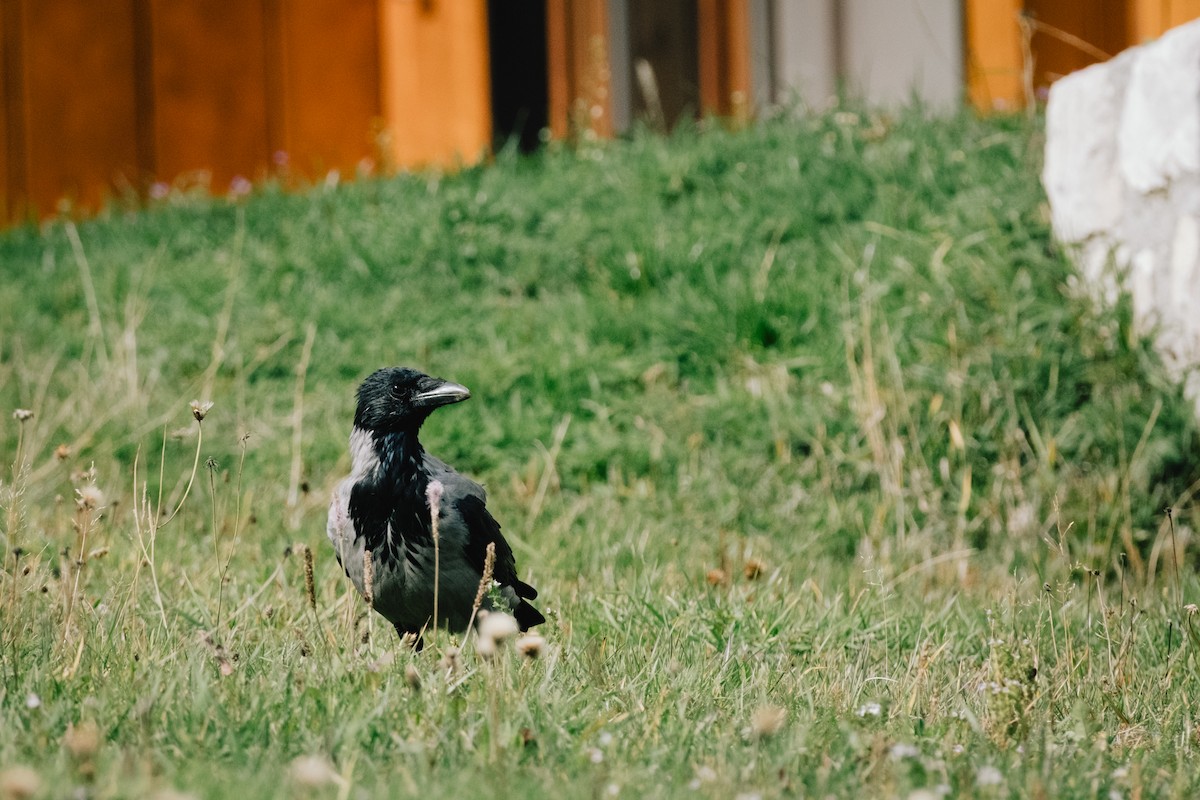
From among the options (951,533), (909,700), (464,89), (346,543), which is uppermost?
(464,89)

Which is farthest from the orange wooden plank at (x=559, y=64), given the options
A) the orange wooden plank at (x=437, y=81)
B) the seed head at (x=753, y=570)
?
the seed head at (x=753, y=570)

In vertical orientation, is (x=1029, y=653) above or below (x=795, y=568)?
above

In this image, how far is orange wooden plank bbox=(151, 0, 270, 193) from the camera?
34.1 ft

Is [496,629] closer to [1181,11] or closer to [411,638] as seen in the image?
[411,638]

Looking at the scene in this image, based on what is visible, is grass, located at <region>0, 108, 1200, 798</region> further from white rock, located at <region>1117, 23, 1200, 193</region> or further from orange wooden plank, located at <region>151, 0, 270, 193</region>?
orange wooden plank, located at <region>151, 0, 270, 193</region>

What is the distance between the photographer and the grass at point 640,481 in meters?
2.17

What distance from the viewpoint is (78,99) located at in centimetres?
1021

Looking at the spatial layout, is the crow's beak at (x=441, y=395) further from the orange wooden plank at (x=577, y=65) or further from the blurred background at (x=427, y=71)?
the orange wooden plank at (x=577, y=65)

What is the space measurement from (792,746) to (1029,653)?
0.81m

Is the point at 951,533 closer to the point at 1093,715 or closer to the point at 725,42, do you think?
the point at 1093,715

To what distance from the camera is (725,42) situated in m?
8.73

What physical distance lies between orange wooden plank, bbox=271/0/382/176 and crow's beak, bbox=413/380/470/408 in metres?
7.56

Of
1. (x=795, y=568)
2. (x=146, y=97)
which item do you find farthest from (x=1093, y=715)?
(x=146, y=97)

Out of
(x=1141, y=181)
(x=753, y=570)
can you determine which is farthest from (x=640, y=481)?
(x=1141, y=181)
